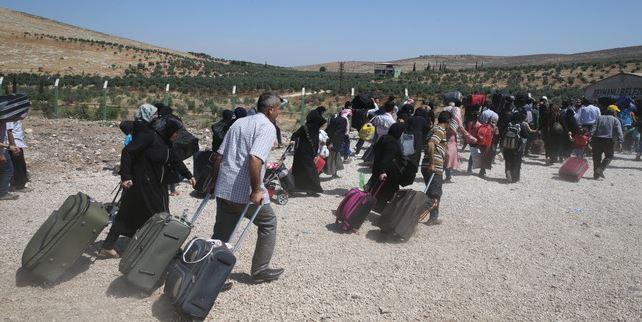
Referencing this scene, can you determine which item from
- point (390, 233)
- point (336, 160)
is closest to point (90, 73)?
point (336, 160)

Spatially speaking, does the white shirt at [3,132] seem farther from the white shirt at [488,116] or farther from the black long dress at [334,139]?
the white shirt at [488,116]

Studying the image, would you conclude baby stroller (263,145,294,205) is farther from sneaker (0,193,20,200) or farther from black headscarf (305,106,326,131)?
sneaker (0,193,20,200)

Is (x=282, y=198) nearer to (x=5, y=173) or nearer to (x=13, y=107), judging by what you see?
(x=13, y=107)

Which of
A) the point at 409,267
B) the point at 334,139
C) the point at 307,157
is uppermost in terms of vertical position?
the point at 334,139

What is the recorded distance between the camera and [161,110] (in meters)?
7.26

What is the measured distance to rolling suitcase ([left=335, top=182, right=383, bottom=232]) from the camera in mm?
6441

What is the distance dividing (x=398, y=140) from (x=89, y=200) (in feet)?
13.1

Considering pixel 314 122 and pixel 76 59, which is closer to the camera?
pixel 314 122

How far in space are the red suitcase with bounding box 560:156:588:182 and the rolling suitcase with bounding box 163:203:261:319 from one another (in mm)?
9333

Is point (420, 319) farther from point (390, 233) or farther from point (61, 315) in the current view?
point (61, 315)

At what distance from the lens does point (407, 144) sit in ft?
22.3

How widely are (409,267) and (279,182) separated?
3285 mm

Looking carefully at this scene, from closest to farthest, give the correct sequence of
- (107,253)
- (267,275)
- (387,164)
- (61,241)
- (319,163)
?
(61,241) < (267,275) < (107,253) < (387,164) < (319,163)

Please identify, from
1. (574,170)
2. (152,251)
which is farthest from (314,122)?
(574,170)
